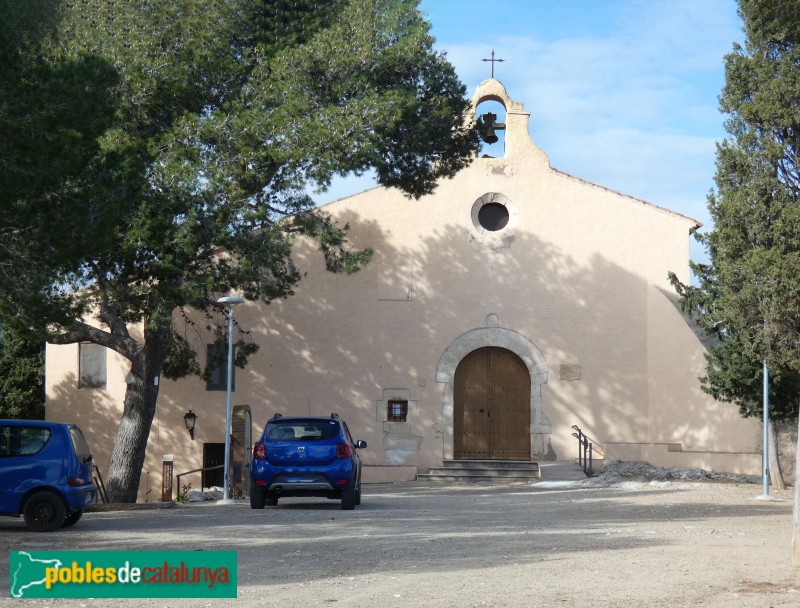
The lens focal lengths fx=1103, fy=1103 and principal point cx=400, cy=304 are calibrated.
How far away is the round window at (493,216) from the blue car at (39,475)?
15.1 m

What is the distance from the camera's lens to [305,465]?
53.7 ft

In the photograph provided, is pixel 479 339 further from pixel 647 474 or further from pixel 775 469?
pixel 775 469

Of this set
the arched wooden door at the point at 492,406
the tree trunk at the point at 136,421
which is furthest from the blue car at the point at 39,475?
the arched wooden door at the point at 492,406

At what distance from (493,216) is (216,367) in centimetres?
757

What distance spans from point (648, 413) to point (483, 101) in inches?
336

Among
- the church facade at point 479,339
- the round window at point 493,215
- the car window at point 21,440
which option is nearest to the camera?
the car window at point 21,440

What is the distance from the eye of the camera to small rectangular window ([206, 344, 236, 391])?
80.9 feet

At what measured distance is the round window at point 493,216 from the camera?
26.8 meters

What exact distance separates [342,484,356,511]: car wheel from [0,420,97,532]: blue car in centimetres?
427

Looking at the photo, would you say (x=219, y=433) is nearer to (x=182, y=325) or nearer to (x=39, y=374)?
(x=182, y=325)

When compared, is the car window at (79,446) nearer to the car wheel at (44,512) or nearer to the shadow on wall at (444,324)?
the car wheel at (44,512)

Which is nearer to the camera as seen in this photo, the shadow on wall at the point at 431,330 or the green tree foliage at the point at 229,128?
the green tree foliage at the point at 229,128

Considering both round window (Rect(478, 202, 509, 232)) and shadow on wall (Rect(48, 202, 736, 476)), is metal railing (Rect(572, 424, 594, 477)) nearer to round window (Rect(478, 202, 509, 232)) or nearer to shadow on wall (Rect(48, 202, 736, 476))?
shadow on wall (Rect(48, 202, 736, 476))

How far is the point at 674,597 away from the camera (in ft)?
26.4
